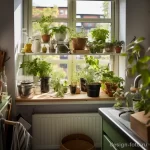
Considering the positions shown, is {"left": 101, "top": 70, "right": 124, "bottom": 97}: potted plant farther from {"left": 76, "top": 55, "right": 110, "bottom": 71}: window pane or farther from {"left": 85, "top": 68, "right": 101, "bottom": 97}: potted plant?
{"left": 76, "top": 55, "right": 110, "bottom": 71}: window pane

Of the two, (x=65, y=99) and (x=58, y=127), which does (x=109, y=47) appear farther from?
(x=58, y=127)

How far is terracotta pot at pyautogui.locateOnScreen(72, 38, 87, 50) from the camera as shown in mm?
2766

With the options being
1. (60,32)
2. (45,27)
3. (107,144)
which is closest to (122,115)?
(107,144)

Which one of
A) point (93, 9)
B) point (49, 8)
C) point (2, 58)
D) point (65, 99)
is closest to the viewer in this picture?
point (2, 58)

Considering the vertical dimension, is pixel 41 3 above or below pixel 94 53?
above

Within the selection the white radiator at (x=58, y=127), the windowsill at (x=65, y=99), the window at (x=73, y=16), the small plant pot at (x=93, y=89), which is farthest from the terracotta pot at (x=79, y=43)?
the white radiator at (x=58, y=127)

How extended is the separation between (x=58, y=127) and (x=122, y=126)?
4.82ft

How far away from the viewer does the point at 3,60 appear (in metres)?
2.50

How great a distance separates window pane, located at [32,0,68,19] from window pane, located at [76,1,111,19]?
0.66 ft

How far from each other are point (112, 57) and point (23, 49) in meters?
1.18

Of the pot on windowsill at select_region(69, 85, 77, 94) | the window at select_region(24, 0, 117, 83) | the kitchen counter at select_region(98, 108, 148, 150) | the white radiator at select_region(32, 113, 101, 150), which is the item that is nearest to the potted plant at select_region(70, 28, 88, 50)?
the window at select_region(24, 0, 117, 83)

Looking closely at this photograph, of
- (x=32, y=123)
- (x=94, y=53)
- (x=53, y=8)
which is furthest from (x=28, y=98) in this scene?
(x=53, y=8)

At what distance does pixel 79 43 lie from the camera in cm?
277

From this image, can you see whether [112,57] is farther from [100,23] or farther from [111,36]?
[100,23]
